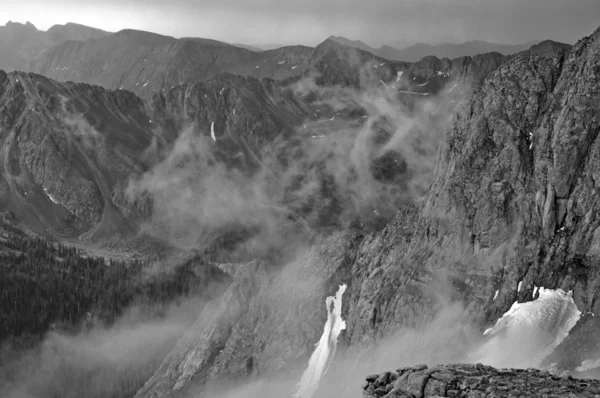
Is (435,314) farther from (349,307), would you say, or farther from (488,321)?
(349,307)

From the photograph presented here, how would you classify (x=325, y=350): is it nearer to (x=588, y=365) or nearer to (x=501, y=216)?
(x=501, y=216)

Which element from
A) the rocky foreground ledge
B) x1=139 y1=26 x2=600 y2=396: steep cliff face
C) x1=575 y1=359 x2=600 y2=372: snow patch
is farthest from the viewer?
x1=139 y1=26 x2=600 y2=396: steep cliff face

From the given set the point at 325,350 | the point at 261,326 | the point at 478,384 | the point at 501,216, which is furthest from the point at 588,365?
the point at 261,326

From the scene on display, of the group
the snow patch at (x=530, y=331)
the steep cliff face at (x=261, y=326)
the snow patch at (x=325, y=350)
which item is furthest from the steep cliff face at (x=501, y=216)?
the snow patch at (x=325, y=350)

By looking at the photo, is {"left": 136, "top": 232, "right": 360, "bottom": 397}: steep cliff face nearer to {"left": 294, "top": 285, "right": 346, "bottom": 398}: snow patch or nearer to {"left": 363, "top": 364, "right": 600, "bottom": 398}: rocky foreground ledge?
{"left": 294, "top": 285, "right": 346, "bottom": 398}: snow patch

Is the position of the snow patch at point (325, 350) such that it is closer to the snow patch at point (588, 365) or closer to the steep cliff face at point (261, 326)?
the steep cliff face at point (261, 326)

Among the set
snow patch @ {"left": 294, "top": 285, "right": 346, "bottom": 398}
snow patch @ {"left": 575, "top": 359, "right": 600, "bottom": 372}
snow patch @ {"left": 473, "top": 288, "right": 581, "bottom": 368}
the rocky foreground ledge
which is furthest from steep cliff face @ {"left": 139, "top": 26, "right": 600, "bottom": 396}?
the rocky foreground ledge
